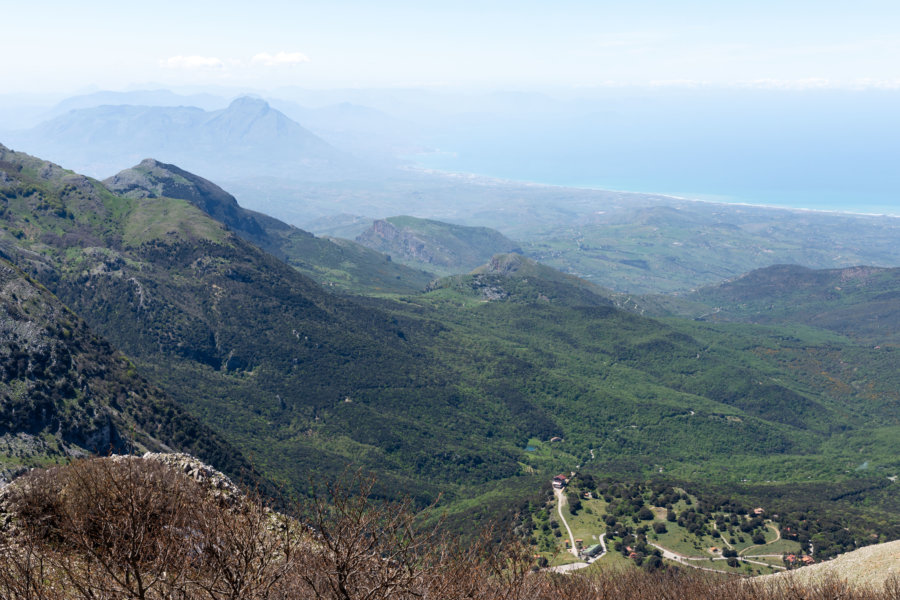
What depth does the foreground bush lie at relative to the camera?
1720 centimetres

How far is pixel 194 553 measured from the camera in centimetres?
2264

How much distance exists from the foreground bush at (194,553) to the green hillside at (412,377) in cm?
6384

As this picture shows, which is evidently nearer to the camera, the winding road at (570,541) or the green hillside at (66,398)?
the green hillside at (66,398)

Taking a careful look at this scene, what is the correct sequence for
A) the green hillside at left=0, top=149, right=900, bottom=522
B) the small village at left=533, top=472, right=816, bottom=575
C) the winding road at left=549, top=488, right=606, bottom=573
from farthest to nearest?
1. the green hillside at left=0, top=149, right=900, bottom=522
2. the small village at left=533, top=472, right=816, bottom=575
3. the winding road at left=549, top=488, right=606, bottom=573

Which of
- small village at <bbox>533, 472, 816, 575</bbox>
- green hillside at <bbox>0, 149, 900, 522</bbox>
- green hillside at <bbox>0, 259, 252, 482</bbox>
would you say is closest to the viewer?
green hillside at <bbox>0, 259, 252, 482</bbox>

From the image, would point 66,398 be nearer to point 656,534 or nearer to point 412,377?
point 656,534

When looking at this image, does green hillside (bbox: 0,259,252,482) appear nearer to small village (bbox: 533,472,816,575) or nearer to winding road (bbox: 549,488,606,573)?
winding road (bbox: 549,488,606,573)

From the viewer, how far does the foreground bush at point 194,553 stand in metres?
17.2

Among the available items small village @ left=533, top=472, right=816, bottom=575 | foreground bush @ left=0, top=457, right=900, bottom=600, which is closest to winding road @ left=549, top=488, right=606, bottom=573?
small village @ left=533, top=472, right=816, bottom=575

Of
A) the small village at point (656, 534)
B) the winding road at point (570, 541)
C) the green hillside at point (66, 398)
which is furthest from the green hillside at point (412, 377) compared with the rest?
the green hillside at point (66, 398)

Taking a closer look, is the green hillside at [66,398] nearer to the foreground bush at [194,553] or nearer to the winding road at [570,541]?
the foreground bush at [194,553]

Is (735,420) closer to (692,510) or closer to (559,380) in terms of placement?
(559,380)

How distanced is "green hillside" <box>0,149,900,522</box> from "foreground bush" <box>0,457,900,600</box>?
63.8 meters

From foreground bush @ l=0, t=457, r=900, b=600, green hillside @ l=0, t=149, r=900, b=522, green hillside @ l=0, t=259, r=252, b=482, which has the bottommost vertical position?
green hillside @ l=0, t=149, r=900, b=522
